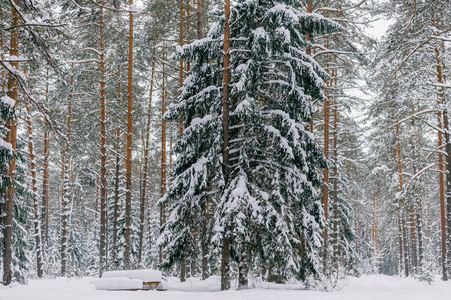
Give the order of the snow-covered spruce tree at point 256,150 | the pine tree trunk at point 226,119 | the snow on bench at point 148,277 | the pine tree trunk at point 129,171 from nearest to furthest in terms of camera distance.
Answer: the snow-covered spruce tree at point 256,150, the pine tree trunk at point 226,119, the snow on bench at point 148,277, the pine tree trunk at point 129,171

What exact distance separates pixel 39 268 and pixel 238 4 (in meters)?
16.1

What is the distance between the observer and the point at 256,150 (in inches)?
414

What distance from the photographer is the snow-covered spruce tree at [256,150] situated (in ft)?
30.8

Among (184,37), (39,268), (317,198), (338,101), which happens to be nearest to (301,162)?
(317,198)

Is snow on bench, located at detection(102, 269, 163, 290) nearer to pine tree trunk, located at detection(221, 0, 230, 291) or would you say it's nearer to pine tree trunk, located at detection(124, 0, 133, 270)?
pine tree trunk, located at detection(221, 0, 230, 291)

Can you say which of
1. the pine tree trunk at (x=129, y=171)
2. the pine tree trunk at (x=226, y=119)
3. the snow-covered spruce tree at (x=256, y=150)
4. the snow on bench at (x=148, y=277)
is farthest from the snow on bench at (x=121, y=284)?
the pine tree trunk at (x=129, y=171)

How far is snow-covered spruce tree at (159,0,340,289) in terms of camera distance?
938 cm

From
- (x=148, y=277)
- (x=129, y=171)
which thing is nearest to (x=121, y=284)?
(x=148, y=277)

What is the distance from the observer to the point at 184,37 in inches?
657

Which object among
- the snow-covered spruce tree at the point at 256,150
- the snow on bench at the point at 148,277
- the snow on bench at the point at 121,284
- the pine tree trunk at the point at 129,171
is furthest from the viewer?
the pine tree trunk at the point at 129,171

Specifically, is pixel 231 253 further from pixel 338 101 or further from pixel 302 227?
pixel 338 101

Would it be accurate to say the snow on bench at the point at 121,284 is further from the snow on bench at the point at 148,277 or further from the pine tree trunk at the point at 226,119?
the pine tree trunk at the point at 226,119

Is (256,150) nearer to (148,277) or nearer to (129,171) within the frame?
(148,277)

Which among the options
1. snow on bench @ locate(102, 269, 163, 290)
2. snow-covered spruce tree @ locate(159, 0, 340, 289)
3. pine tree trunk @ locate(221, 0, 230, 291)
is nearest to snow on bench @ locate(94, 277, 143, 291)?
snow on bench @ locate(102, 269, 163, 290)
